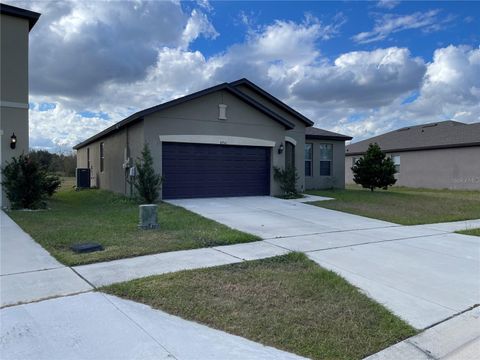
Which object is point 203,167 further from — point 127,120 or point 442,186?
point 442,186

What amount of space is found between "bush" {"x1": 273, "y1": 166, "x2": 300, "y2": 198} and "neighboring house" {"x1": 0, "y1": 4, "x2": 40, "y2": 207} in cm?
974

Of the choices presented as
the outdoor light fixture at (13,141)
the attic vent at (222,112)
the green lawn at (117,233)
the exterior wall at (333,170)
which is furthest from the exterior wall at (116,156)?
the exterior wall at (333,170)

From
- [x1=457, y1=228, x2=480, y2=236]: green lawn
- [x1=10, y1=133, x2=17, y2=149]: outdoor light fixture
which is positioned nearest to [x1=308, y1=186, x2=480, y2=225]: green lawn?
[x1=457, y1=228, x2=480, y2=236]: green lawn

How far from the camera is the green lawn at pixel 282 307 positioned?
368cm

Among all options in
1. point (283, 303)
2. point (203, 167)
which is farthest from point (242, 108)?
point (283, 303)

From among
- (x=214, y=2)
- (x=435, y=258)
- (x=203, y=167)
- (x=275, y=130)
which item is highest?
(x=214, y=2)

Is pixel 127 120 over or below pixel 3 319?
over

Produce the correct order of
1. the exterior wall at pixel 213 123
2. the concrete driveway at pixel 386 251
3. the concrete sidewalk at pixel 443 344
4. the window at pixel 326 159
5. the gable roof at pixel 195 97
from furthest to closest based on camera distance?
the window at pixel 326 159, the exterior wall at pixel 213 123, the gable roof at pixel 195 97, the concrete driveway at pixel 386 251, the concrete sidewalk at pixel 443 344

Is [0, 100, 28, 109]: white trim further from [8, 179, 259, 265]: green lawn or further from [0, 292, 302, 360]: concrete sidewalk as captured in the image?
[0, 292, 302, 360]: concrete sidewalk

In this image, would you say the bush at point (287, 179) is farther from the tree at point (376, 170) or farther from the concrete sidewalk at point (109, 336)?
the concrete sidewalk at point (109, 336)

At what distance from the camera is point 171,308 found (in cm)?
425

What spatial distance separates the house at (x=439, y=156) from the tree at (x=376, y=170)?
8129 millimetres

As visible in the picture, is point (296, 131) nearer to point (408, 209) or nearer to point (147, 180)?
point (408, 209)

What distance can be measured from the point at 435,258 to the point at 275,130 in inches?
424
